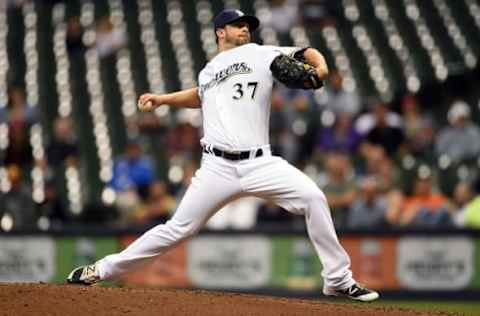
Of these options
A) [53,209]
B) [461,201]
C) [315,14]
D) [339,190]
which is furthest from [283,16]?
[461,201]

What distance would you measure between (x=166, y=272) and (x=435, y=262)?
8.92 ft

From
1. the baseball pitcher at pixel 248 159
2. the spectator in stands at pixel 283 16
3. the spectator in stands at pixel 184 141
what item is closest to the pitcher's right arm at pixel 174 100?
the baseball pitcher at pixel 248 159

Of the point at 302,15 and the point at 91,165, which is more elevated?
the point at 302,15

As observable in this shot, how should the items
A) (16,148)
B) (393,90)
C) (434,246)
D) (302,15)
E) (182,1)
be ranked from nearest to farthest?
(434,246)
(16,148)
(393,90)
(302,15)
(182,1)

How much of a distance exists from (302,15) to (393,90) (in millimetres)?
2373

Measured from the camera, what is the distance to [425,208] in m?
13.0

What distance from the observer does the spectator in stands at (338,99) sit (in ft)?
49.3

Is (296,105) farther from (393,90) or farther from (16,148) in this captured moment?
(16,148)

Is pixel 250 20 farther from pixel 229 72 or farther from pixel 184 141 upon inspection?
pixel 184 141

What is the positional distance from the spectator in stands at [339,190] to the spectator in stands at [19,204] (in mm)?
3108

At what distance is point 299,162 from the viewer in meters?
14.4

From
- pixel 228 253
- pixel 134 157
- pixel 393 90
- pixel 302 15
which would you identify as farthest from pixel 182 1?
pixel 228 253

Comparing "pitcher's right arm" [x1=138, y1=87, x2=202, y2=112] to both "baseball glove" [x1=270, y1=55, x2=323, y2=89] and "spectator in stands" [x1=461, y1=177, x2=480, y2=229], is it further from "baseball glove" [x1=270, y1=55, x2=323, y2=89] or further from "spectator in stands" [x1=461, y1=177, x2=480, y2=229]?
"spectator in stands" [x1=461, y1=177, x2=480, y2=229]

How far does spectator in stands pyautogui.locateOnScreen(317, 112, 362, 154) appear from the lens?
14289 millimetres
